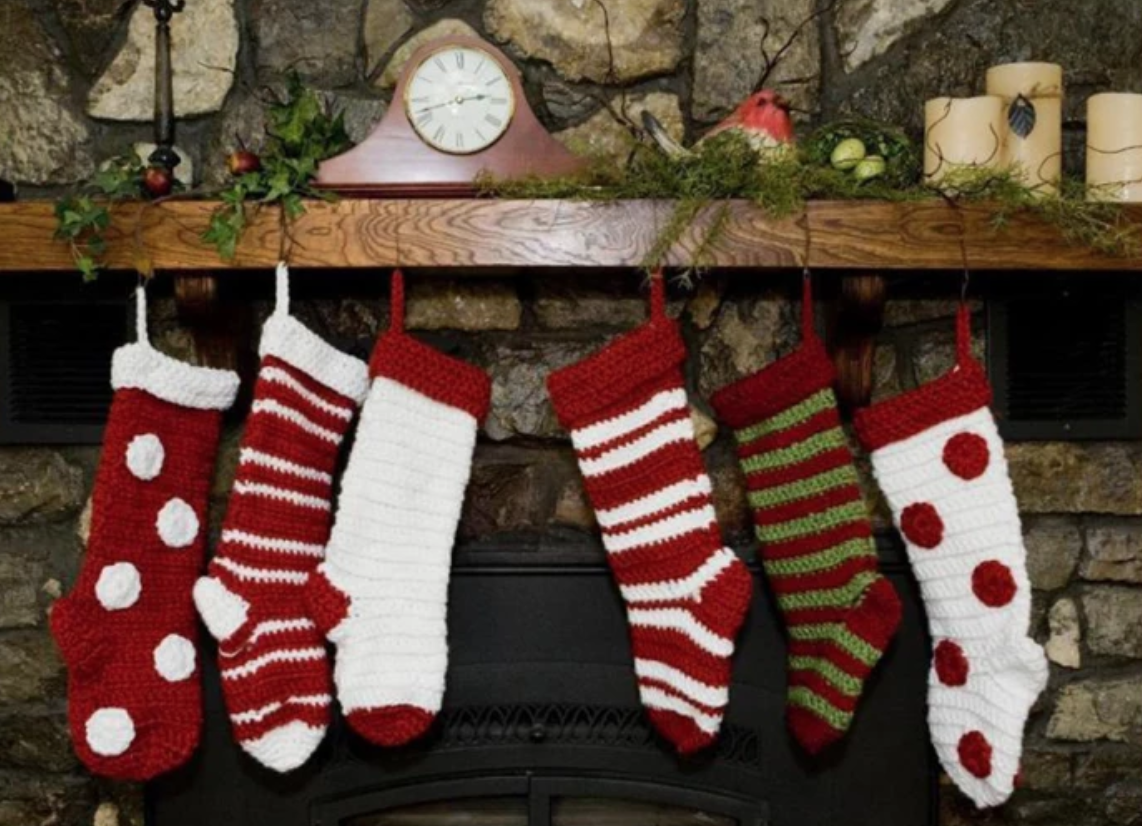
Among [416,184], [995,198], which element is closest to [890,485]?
[995,198]

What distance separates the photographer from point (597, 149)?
77.7 inches

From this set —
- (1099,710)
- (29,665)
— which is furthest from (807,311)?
(29,665)

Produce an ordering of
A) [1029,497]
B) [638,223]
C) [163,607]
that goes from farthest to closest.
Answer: [1029,497], [163,607], [638,223]

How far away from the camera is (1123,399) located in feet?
6.44

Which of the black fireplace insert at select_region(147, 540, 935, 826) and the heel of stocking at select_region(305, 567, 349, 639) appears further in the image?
the black fireplace insert at select_region(147, 540, 935, 826)

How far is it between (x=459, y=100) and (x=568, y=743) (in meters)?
0.98

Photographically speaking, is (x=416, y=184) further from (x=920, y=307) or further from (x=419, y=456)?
(x=920, y=307)

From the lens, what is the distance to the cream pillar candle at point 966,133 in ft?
5.82

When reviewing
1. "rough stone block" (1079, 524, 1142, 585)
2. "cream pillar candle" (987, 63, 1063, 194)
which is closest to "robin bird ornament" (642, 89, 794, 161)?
"cream pillar candle" (987, 63, 1063, 194)

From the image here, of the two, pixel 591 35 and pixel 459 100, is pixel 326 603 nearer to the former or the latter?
pixel 459 100

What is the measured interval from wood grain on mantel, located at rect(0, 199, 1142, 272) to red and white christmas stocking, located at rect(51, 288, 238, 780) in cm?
15

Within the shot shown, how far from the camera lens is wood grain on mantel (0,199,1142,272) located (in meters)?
1.73

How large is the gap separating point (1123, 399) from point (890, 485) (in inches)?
17.1

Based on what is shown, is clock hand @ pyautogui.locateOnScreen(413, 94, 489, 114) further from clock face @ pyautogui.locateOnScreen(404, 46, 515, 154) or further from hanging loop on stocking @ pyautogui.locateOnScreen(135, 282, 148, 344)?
hanging loop on stocking @ pyautogui.locateOnScreen(135, 282, 148, 344)
